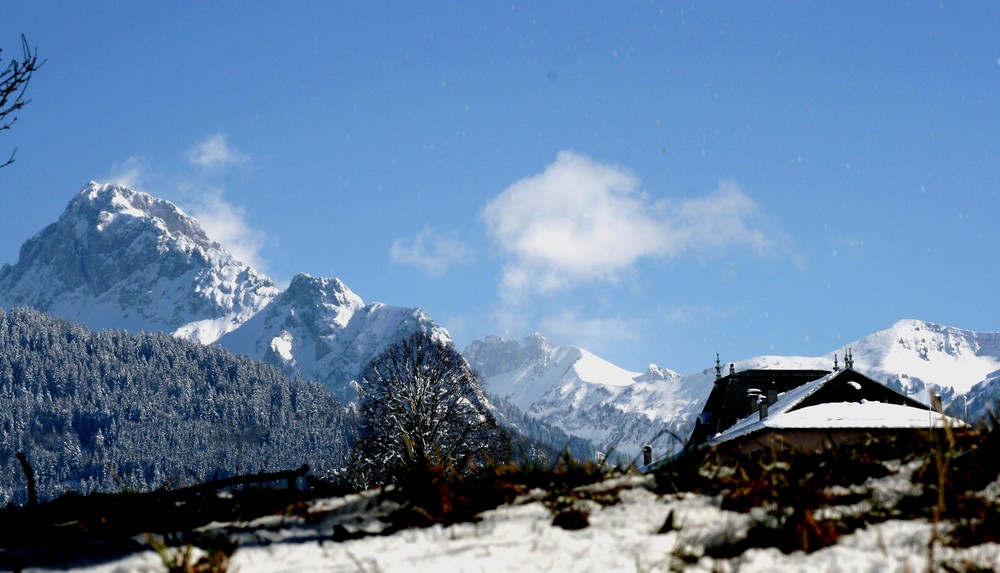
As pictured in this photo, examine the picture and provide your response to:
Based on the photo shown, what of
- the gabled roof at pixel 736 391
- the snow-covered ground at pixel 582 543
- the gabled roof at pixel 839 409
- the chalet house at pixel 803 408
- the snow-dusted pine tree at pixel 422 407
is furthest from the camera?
the gabled roof at pixel 736 391

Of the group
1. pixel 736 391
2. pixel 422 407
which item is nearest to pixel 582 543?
pixel 422 407

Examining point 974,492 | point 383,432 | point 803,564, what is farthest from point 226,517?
point 383,432

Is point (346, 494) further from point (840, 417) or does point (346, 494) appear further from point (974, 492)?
point (840, 417)

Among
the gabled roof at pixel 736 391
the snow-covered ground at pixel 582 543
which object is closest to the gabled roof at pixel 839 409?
the gabled roof at pixel 736 391

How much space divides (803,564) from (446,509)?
5.23 feet

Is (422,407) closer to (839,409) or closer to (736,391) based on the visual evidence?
(839,409)

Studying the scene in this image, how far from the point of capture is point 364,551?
4.04 m

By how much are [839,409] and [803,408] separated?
6.05ft

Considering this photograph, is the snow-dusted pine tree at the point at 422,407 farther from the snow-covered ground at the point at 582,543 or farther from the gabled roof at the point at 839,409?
the snow-covered ground at the point at 582,543

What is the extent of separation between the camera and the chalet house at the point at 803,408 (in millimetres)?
34562

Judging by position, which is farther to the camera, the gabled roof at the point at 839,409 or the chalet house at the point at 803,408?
the chalet house at the point at 803,408

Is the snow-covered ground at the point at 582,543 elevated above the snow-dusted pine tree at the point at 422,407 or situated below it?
below

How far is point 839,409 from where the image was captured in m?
37.5

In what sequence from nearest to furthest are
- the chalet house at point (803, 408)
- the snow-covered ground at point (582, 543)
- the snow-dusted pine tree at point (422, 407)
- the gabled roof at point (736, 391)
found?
the snow-covered ground at point (582, 543) < the chalet house at point (803, 408) < the snow-dusted pine tree at point (422, 407) < the gabled roof at point (736, 391)
